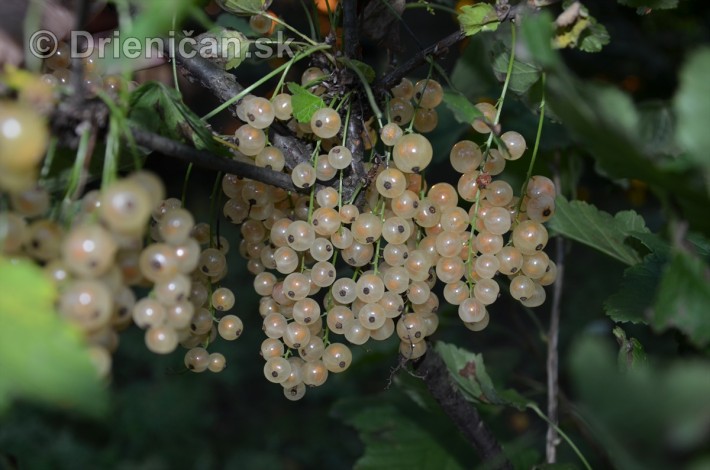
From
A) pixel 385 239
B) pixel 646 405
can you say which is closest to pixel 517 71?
pixel 385 239

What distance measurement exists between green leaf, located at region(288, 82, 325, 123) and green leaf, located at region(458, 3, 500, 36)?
14cm

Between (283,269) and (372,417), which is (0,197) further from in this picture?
(372,417)

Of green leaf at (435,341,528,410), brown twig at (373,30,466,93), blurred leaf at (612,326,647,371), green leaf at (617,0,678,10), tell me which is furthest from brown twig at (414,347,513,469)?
green leaf at (617,0,678,10)

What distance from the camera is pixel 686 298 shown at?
1.30 feet

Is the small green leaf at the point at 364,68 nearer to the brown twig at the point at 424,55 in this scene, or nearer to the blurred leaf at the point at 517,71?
the brown twig at the point at 424,55

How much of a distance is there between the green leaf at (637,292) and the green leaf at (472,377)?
7.7 inches

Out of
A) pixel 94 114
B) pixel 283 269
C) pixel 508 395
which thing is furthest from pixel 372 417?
pixel 94 114

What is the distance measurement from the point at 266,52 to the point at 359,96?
0.49ft

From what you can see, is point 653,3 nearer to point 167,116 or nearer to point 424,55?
point 424,55

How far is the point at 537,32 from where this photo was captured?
1.17 feet

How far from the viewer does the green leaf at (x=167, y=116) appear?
0.49m

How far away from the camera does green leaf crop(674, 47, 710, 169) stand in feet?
1.11

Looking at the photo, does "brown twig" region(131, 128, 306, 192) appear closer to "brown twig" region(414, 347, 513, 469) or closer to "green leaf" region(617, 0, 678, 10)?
"brown twig" region(414, 347, 513, 469)

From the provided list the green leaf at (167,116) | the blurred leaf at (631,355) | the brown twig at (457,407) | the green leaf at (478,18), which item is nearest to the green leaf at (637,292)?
the blurred leaf at (631,355)
